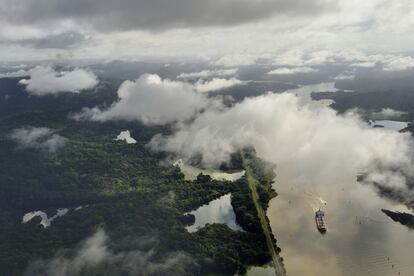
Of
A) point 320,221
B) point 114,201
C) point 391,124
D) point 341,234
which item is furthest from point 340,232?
point 391,124

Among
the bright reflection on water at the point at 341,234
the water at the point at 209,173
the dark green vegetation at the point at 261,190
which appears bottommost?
the water at the point at 209,173

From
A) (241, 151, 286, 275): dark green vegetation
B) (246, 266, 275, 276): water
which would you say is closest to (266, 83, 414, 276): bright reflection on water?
(246, 266, 275, 276): water

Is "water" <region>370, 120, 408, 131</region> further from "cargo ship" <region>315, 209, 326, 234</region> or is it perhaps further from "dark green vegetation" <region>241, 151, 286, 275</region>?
"cargo ship" <region>315, 209, 326, 234</region>

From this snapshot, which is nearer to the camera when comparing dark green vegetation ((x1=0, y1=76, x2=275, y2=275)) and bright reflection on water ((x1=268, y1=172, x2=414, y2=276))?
bright reflection on water ((x1=268, y1=172, x2=414, y2=276))

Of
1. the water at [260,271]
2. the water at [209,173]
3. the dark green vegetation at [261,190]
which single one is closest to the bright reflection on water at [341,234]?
the dark green vegetation at [261,190]

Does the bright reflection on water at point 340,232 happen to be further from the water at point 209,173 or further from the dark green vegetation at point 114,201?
the water at point 209,173

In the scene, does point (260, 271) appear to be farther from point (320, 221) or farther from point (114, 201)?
point (114, 201)
